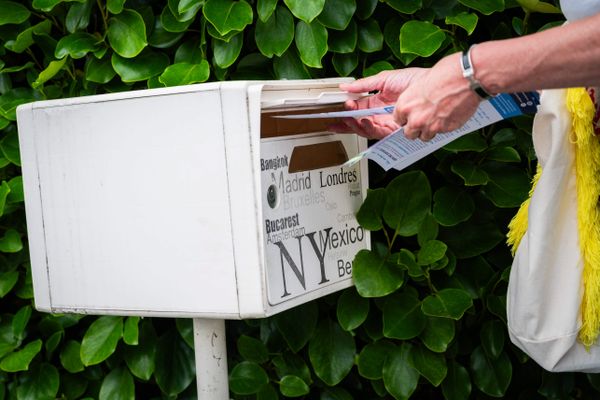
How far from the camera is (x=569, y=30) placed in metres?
1.08

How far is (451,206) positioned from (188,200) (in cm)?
60

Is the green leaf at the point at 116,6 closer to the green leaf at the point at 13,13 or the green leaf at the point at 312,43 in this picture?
the green leaf at the point at 13,13

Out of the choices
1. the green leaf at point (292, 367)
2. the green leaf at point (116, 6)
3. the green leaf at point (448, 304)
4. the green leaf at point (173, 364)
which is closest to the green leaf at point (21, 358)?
the green leaf at point (173, 364)

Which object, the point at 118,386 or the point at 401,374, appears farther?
the point at 118,386

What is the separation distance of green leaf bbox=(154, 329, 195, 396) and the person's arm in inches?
32.2

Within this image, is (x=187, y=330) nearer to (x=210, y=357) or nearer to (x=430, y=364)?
(x=210, y=357)

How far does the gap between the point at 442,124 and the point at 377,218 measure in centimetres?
39

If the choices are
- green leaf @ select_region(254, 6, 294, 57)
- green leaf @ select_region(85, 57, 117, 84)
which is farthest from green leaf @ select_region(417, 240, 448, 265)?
green leaf @ select_region(85, 57, 117, 84)

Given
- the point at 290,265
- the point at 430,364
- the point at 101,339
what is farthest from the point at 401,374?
the point at 101,339

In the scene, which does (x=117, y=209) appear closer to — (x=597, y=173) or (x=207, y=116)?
(x=207, y=116)

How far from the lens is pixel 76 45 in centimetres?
172

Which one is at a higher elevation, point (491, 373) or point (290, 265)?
point (290, 265)

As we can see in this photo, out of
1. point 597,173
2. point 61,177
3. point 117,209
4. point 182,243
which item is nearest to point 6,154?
point 61,177

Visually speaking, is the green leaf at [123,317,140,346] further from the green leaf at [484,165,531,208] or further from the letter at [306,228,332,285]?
the green leaf at [484,165,531,208]
